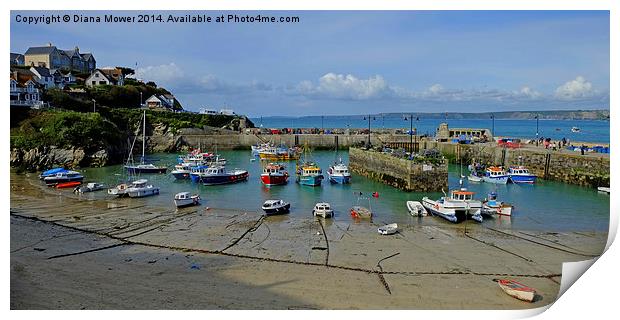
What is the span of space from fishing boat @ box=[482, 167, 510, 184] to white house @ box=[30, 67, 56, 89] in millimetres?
32492

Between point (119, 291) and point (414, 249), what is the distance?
22.1ft

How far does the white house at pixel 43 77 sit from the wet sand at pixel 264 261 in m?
26.0

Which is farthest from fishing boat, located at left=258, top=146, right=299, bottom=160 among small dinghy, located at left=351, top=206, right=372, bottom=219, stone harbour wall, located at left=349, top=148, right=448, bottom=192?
small dinghy, located at left=351, top=206, right=372, bottom=219

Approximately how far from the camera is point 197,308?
786 centimetres

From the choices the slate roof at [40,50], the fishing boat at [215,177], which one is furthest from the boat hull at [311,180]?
the slate roof at [40,50]

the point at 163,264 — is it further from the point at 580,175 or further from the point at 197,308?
the point at 580,175

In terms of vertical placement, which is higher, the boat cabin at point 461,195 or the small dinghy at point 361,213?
the boat cabin at point 461,195

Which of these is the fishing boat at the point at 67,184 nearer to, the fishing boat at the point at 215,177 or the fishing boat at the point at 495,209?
the fishing boat at the point at 215,177

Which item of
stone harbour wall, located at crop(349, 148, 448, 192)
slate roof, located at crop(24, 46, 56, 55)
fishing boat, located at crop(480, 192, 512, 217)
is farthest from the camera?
slate roof, located at crop(24, 46, 56, 55)

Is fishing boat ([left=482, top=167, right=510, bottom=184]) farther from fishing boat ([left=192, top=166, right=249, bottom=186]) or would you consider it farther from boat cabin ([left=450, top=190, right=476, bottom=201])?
fishing boat ([left=192, top=166, right=249, bottom=186])

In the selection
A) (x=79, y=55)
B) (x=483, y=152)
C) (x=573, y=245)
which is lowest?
(x=573, y=245)

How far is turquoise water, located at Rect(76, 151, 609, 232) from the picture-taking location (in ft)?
52.0

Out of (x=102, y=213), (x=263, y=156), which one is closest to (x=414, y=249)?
(x=102, y=213)

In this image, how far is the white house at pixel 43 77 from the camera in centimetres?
3844
